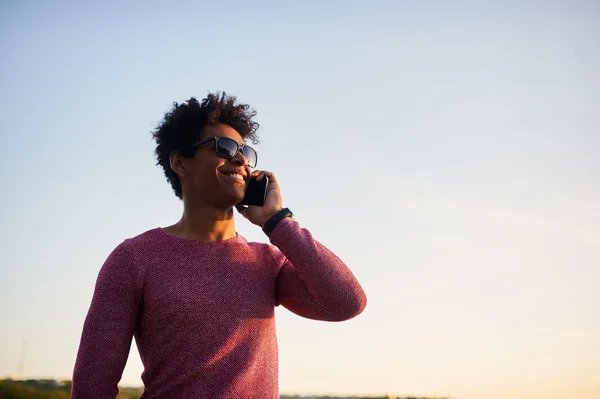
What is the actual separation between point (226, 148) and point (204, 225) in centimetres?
51

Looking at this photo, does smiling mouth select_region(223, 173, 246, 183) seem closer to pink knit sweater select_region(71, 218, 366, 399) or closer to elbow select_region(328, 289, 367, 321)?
pink knit sweater select_region(71, 218, 366, 399)

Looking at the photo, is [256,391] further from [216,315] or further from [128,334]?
[128,334]

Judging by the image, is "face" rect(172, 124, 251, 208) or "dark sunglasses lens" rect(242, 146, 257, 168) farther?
"dark sunglasses lens" rect(242, 146, 257, 168)

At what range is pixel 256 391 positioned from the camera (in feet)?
13.0

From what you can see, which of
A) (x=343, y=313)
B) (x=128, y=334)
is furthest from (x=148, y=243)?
(x=343, y=313)

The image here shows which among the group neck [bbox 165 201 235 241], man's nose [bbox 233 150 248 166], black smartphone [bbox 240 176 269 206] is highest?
man's nose [bbox 233 150 248 166]

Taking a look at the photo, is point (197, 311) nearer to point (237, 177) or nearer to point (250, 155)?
point (237, 177)

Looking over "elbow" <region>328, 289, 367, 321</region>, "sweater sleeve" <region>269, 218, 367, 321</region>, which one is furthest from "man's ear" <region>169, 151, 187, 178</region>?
"elbow" <region>328, 289, 367, 321</region>

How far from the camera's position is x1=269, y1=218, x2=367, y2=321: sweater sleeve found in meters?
4.06

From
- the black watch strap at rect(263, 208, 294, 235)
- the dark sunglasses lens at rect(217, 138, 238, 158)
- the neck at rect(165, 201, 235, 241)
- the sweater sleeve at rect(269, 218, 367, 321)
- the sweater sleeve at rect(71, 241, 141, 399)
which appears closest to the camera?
the sweater sleeve at rect(71, 241, 141, 399)

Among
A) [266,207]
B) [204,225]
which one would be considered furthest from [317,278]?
[204,225]

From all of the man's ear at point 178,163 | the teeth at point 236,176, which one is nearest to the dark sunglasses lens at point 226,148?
the teeth at point 236,176

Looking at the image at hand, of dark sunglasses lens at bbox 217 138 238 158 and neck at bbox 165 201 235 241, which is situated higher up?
dark sunglasses lens at bbox 217 138 238 158

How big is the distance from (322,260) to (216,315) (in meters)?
0.69
